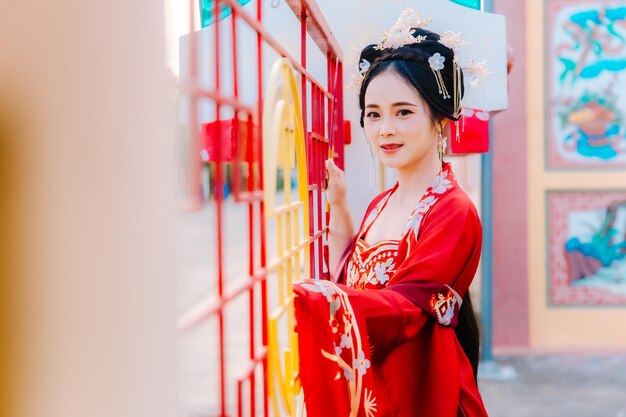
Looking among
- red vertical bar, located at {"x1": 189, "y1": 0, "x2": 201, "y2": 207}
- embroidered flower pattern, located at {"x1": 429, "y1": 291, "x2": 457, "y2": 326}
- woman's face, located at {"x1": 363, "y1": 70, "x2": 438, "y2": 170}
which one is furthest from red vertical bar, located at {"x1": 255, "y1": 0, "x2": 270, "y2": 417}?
woman's face, located at {"x1": 363, "y1": 70, "x2": 438, "y2": 170}

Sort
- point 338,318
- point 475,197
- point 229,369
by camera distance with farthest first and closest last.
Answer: point 475,197 → point 338,318 → point 229,369

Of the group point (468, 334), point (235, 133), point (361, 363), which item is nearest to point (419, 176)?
point (468, 334)

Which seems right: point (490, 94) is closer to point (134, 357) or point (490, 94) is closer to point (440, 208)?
point (440, 208)

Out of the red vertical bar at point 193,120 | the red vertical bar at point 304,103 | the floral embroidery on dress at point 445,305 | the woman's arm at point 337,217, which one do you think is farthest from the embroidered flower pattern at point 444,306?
the red vertical bar at point 193,120

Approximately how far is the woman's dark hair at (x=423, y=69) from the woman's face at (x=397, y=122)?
0.04 feet

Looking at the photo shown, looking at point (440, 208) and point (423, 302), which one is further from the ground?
point (440, 208)

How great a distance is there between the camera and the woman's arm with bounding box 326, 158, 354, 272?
1505 millimetres

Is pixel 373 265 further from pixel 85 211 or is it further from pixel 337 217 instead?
pixel 85 211

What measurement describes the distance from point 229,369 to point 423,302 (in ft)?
1.58

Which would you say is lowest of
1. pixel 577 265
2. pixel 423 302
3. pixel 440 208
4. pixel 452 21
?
pixel 577 265

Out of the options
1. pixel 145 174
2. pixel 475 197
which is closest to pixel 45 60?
pixel 145 174

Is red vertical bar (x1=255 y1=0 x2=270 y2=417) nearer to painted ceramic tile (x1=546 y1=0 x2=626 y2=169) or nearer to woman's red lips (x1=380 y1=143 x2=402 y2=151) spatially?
woman's red lips (x1=380 y1=143 x2=402 y2=151)

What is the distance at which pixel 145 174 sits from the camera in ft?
1.77

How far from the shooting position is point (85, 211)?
1.63 feet
